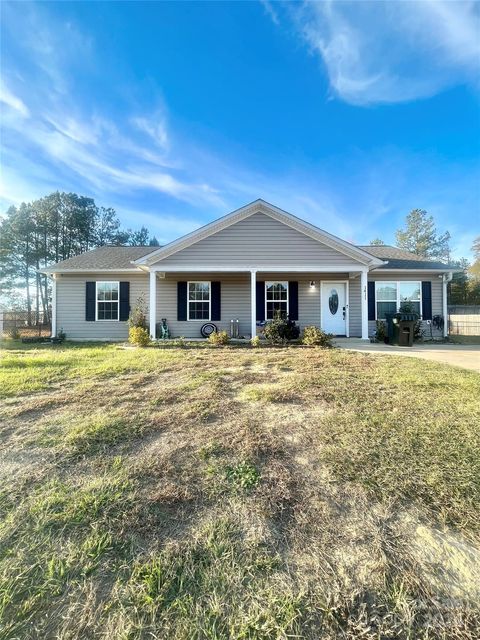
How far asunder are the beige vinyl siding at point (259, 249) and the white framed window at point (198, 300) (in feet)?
4.86

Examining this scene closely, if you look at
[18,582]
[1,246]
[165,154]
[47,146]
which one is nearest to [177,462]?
[18,582]

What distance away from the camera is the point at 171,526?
173cm

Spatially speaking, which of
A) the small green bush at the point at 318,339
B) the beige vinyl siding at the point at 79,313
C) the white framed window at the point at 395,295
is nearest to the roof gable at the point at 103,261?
the beige vinyl siding at the point at 79,313

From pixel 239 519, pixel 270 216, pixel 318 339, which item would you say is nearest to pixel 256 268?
pixel 270 216

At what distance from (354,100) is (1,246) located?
28.7 m

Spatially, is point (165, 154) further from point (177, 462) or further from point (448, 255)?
point (448, 255)

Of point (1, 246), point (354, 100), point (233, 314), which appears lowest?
point (233, 314)

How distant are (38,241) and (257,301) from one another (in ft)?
82.4

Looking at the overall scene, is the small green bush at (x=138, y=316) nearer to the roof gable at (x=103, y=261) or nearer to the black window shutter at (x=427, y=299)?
the roof gable at (x=103, y=261)

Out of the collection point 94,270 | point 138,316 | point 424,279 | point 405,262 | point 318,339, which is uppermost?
point 405,262

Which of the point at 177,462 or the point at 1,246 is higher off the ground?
the point at 1,246

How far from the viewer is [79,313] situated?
1166 cm

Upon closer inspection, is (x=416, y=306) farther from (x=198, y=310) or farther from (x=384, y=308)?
(x=198, y=310)

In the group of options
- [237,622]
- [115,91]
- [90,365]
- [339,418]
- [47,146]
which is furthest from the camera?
[47,146]
